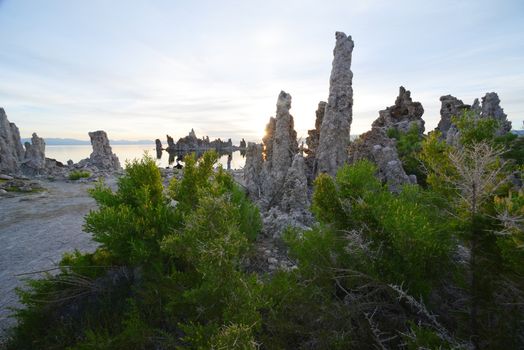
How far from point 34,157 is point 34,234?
109ft

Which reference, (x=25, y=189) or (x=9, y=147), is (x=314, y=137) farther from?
(x=9, y=147)

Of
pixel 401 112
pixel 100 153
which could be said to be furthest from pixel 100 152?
pixel 401 112

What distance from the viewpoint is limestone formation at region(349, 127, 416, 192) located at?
13055mm

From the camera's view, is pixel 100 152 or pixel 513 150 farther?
pixel 100 152

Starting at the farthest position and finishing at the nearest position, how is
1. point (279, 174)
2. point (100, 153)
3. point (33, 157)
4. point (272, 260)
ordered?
point (100, 153), point (33, 157), point (279, 174), point (272, 260)

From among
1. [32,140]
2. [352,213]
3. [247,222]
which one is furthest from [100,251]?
[32,140]

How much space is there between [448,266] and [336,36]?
51.2ft

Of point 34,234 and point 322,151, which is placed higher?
point 322,151

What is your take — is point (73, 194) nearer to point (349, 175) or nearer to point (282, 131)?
point (282, 131)

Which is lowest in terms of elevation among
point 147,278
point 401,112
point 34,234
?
point 34,234

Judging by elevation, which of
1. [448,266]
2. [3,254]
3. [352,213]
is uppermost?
[352,213]

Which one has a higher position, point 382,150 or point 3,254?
point 382,150

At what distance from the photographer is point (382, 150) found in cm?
1419

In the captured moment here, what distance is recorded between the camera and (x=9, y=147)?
110 ft
